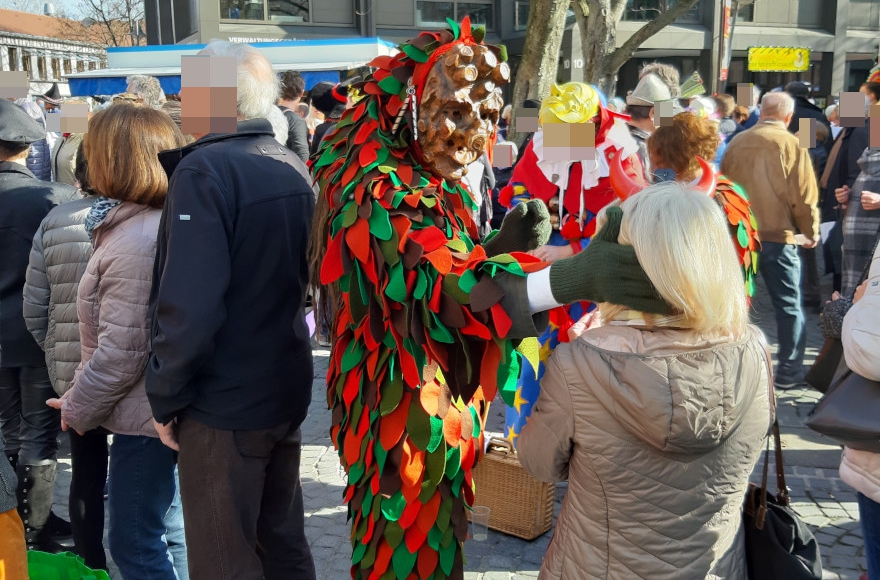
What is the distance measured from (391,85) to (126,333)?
1248mm

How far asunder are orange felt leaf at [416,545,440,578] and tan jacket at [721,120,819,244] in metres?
4.59

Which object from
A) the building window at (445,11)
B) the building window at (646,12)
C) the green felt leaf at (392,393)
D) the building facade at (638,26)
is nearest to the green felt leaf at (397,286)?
the green felt leaf at (392,393)

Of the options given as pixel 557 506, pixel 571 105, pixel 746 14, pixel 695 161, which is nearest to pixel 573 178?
pixel 571 105

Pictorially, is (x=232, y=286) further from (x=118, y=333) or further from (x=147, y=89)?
(x=147, y=89)

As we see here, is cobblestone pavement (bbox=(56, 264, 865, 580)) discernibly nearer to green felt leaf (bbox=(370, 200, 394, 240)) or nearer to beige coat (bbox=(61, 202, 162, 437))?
beige coat (bbox=(61, 202, 162, 437))

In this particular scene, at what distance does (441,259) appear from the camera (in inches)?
78.7

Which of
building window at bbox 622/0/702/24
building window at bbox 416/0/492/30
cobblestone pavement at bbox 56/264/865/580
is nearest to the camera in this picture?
cobblestone pavement at bbox 56/264/865/580

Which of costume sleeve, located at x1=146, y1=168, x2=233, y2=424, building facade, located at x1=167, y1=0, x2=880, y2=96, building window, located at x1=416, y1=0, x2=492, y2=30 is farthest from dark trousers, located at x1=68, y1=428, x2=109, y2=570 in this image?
building window, located at x1=416, y1=0, x2=492, y2=30

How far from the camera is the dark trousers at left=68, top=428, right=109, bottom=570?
3.22 m

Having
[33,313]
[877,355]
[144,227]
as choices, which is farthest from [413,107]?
[33,313]

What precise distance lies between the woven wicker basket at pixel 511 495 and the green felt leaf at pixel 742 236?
1.45 meters

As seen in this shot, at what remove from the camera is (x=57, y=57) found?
59031 mm

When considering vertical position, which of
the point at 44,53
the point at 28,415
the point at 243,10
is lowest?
the point at 28,415

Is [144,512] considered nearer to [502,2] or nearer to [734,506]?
[734,506]
